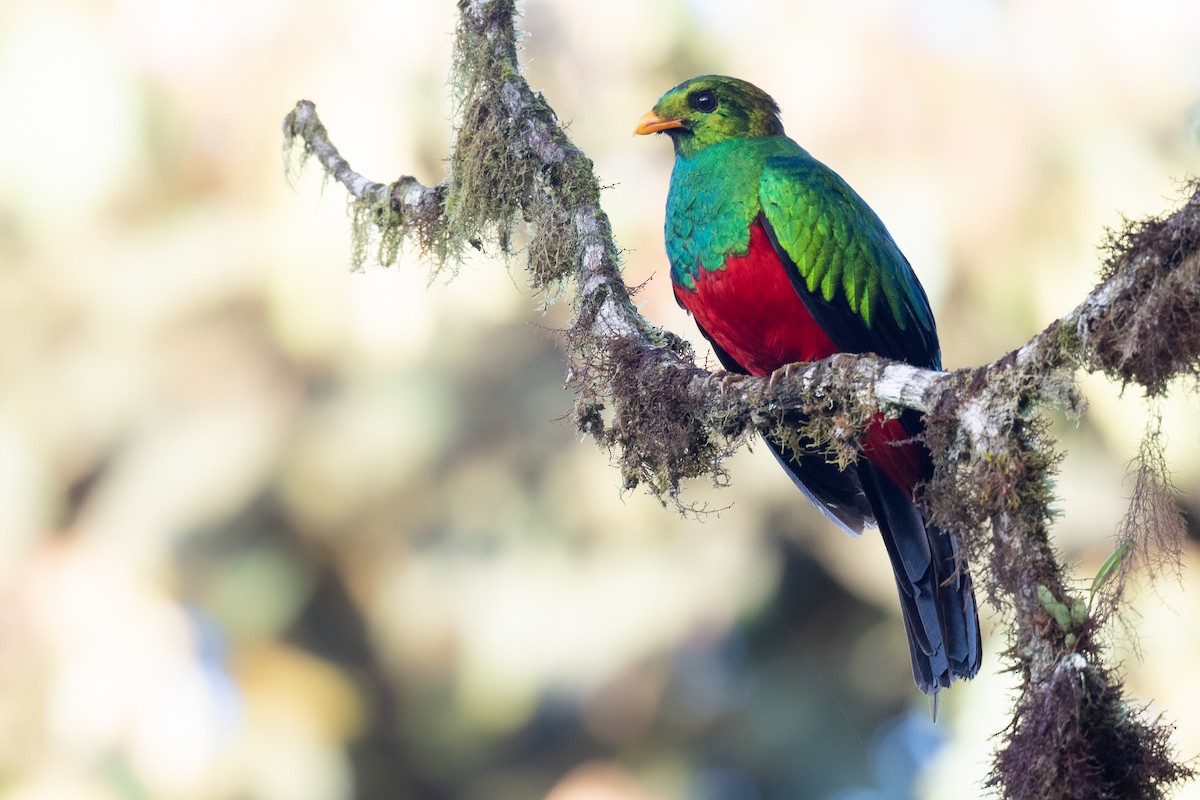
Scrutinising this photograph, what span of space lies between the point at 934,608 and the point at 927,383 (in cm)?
87

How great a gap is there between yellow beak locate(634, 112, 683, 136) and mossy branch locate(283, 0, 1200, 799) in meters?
0.48

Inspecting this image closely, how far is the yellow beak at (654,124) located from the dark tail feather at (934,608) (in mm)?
1388

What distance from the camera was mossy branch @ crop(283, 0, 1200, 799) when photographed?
1746 mm

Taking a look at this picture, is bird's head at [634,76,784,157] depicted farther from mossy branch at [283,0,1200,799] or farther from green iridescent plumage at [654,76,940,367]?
mossy branch at [283,0,1200,799]

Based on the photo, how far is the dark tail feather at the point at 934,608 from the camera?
9.46ft

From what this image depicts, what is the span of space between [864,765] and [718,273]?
2807 millimetres

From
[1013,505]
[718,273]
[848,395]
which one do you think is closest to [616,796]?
[718,273]

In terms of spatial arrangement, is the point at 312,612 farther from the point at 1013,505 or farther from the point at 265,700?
the point at 1013,505

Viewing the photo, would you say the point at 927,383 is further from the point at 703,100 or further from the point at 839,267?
the point at 703,100

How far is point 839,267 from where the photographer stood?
11.1 ft

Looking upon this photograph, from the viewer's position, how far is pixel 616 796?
554 centimetres

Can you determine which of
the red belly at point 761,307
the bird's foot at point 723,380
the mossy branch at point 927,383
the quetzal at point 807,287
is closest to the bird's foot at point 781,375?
the mossy branch at point 927,383

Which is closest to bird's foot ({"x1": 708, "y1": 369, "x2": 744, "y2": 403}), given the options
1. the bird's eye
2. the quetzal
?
the quetzal

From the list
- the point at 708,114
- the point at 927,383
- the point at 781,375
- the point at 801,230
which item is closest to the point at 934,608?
the point at 781,375
